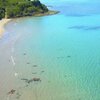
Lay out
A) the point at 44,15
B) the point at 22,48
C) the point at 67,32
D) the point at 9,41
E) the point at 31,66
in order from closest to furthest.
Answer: the point at 31,66 → the point at 22,48 → the point at 9,41 → the point at 67,32 → the point at 44,15

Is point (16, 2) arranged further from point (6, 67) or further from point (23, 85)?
point (23, 85)

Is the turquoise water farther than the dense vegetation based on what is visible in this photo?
No

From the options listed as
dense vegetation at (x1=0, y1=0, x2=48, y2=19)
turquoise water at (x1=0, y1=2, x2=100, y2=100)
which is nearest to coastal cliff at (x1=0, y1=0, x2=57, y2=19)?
dense vegetation at (x1=0, y1=0, x2=48, y2=19)

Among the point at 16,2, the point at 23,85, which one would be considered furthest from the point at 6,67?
the point at 16,2

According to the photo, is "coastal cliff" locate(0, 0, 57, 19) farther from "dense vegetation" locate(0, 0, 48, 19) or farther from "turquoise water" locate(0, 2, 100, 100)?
"turquoise water" locate(0, 2, 100, 100)

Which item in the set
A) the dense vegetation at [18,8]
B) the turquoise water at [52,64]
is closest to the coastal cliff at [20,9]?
the dense vegetation at [18,8]

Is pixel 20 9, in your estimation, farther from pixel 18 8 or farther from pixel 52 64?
pixel 52 64

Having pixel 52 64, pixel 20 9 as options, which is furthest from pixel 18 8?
pixel 52 64
